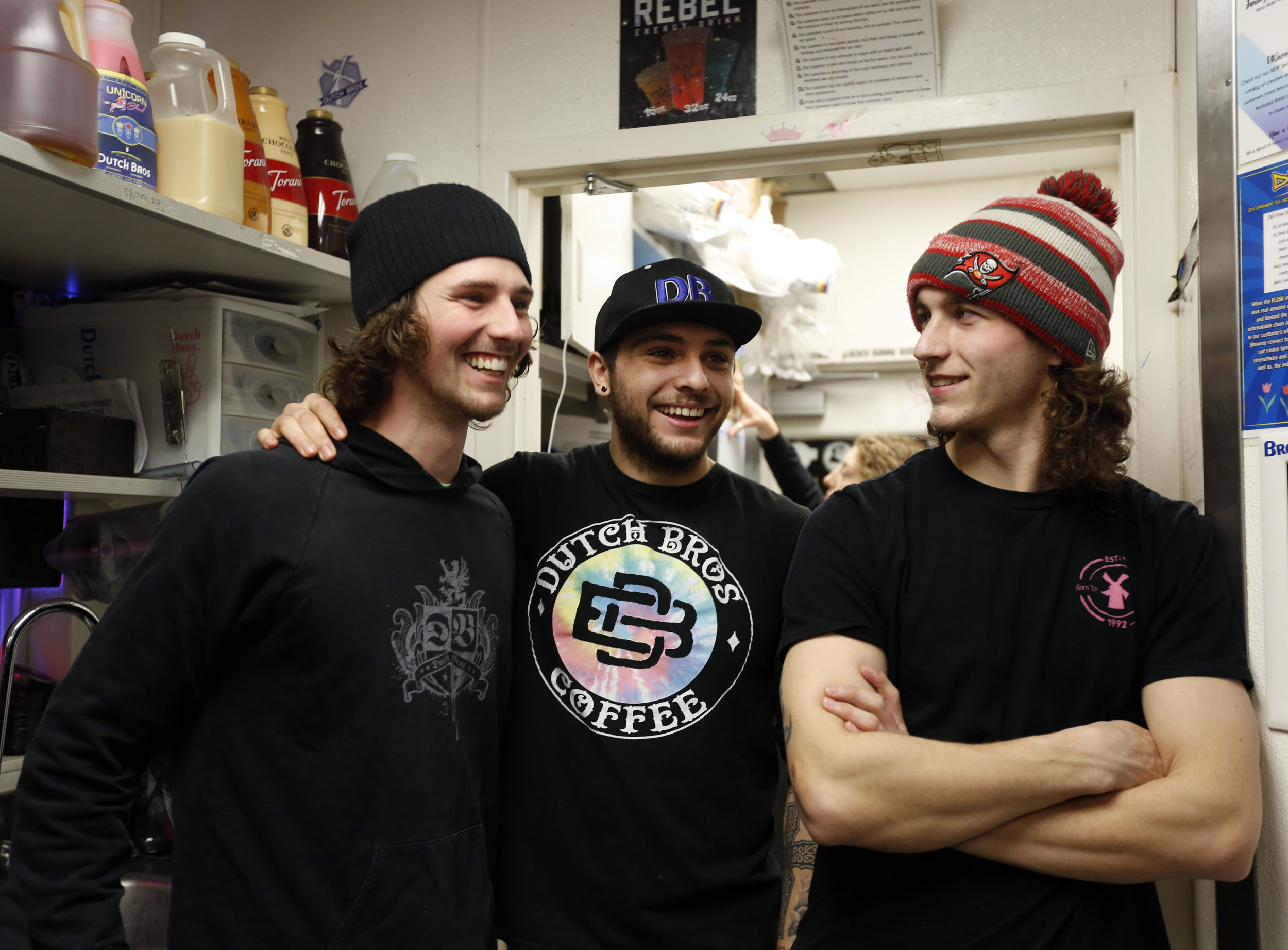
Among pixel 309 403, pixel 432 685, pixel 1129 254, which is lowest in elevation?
pixel 432 685

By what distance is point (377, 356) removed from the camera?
133 centimetres

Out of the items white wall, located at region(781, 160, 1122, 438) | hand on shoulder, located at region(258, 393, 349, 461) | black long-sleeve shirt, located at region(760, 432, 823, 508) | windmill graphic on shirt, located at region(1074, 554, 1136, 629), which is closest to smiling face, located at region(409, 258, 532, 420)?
hand on shoulder, located at region(258, 393, 349, 461)

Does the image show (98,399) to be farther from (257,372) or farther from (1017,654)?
(1017,654)

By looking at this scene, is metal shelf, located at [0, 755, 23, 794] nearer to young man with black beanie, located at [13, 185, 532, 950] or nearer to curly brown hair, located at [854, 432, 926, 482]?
young man with black beanie, located at [13, 185, 532, 950]

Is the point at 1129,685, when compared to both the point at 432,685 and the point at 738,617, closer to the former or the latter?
the point at 738,617

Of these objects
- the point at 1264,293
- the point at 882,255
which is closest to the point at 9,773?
the point at 1264,293

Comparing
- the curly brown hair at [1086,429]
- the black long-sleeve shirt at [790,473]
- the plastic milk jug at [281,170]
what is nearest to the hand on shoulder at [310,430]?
the plastic milk jug at [281,170]

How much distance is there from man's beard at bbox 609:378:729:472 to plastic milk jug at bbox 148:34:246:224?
0.76m

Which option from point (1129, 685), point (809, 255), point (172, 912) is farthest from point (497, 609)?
point (809, 255)

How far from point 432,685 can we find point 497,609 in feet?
0.59

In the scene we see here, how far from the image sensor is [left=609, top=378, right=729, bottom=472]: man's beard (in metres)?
1.58

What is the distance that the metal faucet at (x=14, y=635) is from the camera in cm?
147

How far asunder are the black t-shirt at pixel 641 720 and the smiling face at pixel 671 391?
2.8 inches

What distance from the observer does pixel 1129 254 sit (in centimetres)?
176
